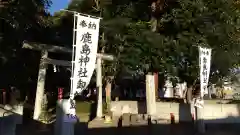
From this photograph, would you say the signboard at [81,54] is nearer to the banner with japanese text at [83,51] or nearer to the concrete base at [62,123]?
the banner with japanese text at [83,51]

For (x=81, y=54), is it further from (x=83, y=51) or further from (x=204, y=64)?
(x=204, y=64)

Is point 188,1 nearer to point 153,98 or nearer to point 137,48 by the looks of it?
point 137,48

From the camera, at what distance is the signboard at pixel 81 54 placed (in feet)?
39.0

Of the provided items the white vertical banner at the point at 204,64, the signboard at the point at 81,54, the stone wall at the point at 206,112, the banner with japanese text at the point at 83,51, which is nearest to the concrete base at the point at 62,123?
the signboard at the point at 81,54

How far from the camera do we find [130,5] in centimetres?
1878

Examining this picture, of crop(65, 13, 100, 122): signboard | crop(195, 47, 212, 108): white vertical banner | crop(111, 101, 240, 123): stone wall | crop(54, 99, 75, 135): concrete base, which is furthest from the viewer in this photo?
crop(111, 101, 240, 123): stone wall

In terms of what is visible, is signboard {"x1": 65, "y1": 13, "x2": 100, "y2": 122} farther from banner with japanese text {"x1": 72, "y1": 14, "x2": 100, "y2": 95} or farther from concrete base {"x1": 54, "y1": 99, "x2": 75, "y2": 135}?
concrete base {"x1": 54, "y1": 99, "x2": 75, "y2": 135}

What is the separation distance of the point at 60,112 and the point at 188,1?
26.5ft

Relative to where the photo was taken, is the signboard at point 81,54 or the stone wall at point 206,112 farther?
the stone wall at point 206,112

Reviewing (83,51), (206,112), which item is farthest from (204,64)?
(83,51)

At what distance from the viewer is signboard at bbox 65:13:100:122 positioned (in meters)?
11.9

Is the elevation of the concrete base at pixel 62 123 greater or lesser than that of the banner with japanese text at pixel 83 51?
lesser

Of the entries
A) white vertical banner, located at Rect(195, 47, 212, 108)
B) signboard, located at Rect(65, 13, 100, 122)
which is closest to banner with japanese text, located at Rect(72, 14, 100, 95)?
signboard, located at Rect(65, 13, 100, 122)

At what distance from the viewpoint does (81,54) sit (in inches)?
476
